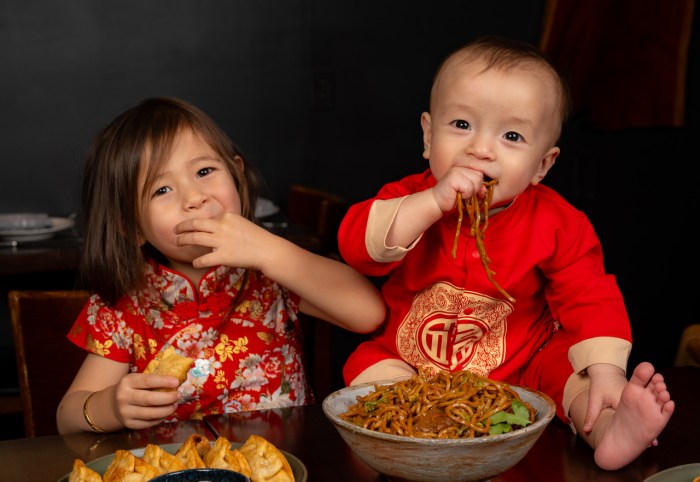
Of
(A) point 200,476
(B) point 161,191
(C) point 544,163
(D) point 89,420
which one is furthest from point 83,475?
(C) point 544,163

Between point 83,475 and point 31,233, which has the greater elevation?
point 83,475

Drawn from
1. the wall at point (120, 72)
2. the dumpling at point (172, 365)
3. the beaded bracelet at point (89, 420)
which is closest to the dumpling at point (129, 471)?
the dumpling at point (172, 365)

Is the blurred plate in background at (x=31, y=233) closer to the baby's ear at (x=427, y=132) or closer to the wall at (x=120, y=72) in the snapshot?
the wall at (x=120, y=72)

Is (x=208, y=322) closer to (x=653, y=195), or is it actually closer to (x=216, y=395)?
(x=216, y=395)

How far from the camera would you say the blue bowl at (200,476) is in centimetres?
101

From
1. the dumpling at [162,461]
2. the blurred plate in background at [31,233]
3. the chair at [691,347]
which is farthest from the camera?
the blurred plate in background at [31,233]

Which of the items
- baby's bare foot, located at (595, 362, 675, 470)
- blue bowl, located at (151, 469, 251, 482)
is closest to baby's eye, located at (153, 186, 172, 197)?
blue bowl, located at (151, 469, 251, 482)

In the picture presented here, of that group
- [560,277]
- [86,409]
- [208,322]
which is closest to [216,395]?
[208,322]

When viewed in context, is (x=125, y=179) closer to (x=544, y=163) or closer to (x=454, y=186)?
(x=454, y=186)

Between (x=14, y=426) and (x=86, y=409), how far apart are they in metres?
2.57

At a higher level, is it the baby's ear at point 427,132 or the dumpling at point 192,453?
the baby's ear at point 427,132

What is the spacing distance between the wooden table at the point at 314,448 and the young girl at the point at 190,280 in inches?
5.0

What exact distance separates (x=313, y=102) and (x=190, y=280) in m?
2.56

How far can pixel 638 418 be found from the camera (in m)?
1.19
